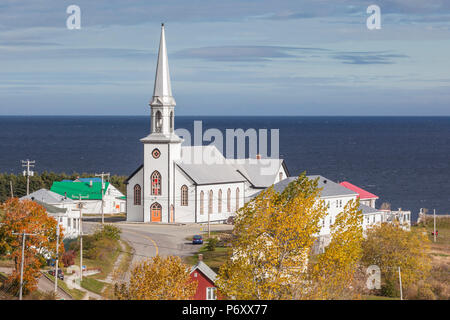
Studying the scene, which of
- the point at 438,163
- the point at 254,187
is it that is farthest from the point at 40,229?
the point at 438,163

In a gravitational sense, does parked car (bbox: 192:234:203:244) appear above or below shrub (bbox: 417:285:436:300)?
above

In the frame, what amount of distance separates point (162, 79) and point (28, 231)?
31901 millimetres

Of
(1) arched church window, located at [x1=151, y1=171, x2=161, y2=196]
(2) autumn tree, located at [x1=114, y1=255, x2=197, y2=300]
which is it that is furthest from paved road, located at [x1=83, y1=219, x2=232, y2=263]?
(2) autumn tree, located at [x1=114, y1=255, x2=197, y2=300]

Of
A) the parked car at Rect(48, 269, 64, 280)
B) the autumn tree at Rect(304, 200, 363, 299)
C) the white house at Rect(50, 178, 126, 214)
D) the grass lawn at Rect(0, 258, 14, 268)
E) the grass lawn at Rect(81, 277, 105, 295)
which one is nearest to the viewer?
the autumn tree at Rect(304, 200, 363, 299)

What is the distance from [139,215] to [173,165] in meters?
6.22

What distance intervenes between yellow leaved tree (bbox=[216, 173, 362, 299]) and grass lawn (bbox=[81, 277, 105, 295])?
12.5 meters

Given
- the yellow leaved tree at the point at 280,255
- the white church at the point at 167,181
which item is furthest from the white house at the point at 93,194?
the yellow leaved tree at the point at 280,255

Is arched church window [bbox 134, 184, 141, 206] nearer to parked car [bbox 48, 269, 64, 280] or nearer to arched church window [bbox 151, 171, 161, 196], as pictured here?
arched church window [bbox 151, 171, 161, 196]

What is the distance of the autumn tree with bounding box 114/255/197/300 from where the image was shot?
32156mm

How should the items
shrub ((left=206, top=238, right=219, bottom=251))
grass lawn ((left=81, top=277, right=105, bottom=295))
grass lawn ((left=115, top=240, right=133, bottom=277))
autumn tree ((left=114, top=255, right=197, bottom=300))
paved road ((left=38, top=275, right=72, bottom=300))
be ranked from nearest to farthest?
autumn tree ((left=114, top=255, right=197, bottom=300))
paved road ((left=38, top=275, right=72, bottom=300))
grass lawn ((left=81, top=277, right=105, bottom=295))
grass lawn ((left=115, top=240, right=133, bottom=277))
shrub ((left=206, top=238, right=219, bottom=251))

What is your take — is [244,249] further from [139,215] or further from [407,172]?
[407,172]

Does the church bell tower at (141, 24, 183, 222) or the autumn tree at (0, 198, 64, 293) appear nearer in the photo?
the autumn tree at (0, 198, 64, 293)

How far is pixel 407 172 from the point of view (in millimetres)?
168125

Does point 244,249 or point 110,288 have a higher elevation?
point 244,249
